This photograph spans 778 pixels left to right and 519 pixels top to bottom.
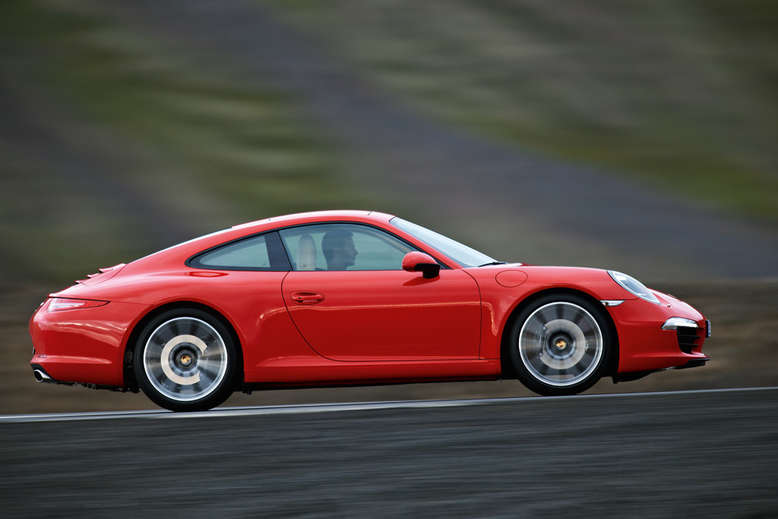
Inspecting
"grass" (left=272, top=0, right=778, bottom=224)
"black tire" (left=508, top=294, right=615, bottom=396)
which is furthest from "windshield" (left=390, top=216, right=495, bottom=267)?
"grass" (left=272, top=0, right=778, bottom=224)

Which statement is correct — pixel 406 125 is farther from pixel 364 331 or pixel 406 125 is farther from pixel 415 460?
pixel 415 460

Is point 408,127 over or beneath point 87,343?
over

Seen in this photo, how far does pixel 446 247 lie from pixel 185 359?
197 cm

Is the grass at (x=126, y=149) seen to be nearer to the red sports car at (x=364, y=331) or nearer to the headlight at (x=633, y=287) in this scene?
the red sports car at (x=364, y=331)

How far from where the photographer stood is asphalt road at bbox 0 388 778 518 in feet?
15.1

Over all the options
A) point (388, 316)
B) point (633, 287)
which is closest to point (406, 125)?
point (633, 287)

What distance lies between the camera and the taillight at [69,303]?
7.84 metres

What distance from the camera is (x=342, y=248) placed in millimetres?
7957

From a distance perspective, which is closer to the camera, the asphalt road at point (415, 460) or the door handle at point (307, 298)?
the asphalt road at point (415, 460)

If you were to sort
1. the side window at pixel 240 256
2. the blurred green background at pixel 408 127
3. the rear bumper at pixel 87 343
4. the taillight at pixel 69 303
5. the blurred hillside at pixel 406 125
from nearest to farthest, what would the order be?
the rear bumper at pixel 87 343, the taillight at pixel 69 303, the side window at pixel 240 256, the blurred green background at pixel 408 127, the blurred hillside at pixel 406 125

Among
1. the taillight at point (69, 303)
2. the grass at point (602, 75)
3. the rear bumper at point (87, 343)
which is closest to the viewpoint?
the rear bumper at point (87, 343)

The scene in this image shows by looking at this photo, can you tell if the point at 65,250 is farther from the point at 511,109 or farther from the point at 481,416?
the point at 481,416

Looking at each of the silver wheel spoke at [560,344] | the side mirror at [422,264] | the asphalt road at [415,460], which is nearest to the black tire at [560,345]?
the silver wheel spoke at [560,344]

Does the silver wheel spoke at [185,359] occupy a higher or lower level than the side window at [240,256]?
lower
